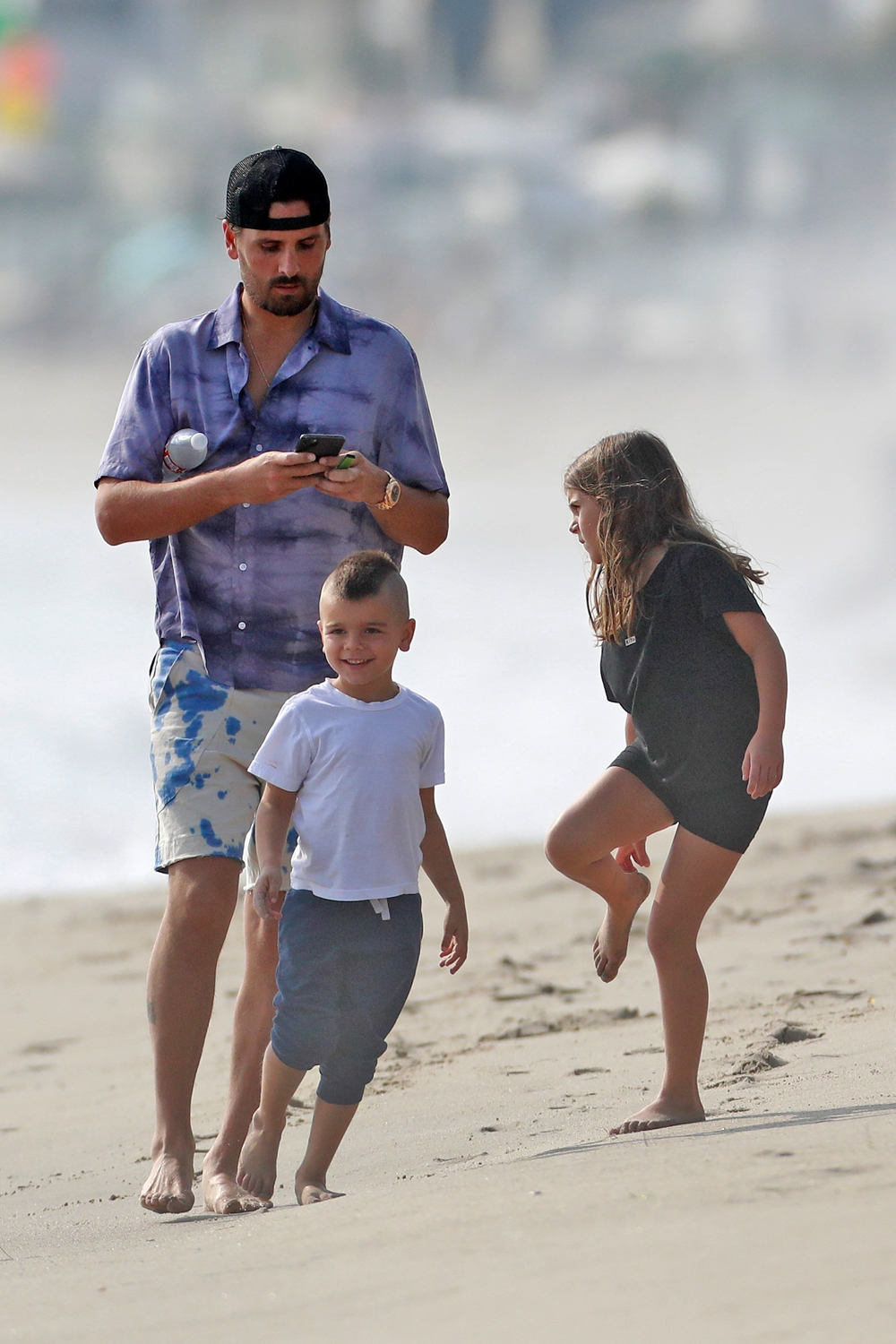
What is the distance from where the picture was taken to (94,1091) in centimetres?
422

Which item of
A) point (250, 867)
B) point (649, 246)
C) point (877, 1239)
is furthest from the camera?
point (649, 246)

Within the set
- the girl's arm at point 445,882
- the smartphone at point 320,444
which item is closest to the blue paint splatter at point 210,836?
the girl's arm at point 445,882

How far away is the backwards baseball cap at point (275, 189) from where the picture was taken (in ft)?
9.34

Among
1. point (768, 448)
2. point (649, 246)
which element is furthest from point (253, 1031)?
point (649, 246)

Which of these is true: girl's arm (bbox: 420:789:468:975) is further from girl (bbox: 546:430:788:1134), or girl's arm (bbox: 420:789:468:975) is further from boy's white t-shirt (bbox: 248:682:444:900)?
girl (bbox: 546:430:788:1134)

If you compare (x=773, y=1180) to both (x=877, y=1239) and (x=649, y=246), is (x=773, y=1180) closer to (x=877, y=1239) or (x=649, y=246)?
(x=877, y=1239)

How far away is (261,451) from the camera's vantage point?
296 centimetres

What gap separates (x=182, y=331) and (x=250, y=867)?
3.41 ft

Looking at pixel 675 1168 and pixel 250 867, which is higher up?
pixel 250 867

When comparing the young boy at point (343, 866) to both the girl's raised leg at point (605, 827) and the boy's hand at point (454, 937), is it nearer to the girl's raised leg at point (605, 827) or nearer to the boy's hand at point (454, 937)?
the boy's hand at point (454, 937)

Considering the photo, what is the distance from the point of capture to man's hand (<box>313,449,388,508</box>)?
2715 millimetres

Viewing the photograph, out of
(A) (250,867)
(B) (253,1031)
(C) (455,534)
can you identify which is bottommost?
(B) (253,1031)

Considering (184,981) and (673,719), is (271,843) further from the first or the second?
(673,719)

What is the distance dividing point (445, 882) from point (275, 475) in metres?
0.79
